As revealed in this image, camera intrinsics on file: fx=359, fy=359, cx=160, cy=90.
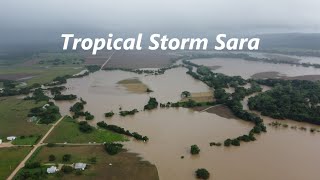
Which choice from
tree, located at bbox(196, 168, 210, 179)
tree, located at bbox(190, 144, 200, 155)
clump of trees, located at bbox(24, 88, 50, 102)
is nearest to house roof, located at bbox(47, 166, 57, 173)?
tree, located at bbox(196, 168, 210, 179)

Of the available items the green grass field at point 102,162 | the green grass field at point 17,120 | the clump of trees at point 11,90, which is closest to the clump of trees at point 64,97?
the green grass field at point 17,120

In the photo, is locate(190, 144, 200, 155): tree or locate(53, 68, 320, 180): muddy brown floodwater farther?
locate(190, 144, 200, 155): tree

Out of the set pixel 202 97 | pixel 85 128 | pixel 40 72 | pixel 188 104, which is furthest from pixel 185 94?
pixel 40 72

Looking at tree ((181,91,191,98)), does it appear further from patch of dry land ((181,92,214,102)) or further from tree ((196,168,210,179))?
tree ((196,168,210,179))

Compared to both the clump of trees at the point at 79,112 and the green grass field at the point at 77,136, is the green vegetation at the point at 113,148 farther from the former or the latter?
the clump of trees at the point at 79,112

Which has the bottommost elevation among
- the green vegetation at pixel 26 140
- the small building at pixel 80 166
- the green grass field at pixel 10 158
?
the green grass field at pixel 10 158

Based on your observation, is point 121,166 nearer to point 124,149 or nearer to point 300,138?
point 124,149
